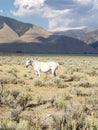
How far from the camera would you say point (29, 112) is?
13.7 m

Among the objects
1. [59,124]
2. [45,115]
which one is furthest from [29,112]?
[59,124]

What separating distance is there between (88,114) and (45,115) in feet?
5.17

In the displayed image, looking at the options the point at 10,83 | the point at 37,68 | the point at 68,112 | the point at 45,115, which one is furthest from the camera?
the point at 37,68

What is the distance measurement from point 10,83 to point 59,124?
43.6 ft

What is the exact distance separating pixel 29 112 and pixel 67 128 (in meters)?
3.31

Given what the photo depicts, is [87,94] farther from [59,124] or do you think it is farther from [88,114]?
[59,124]

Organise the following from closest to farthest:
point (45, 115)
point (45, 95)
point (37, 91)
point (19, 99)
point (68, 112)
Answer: point (68, 112)
point (45, 115)
point (19, 99)
point (45, 95)
point (37, 91)

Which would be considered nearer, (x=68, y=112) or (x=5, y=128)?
(x=5, y=128)

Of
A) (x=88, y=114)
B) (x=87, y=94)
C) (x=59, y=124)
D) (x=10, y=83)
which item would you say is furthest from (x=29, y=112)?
(x=10, y=83)

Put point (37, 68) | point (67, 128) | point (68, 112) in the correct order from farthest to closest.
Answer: point (37, 68), point (68, 112), point (67, 128)

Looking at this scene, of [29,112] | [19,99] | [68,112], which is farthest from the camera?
[19,99]

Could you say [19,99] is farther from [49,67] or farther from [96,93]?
[49,67]

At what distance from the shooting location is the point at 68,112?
11719 millimetres

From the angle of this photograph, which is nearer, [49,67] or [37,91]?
[37,91]
